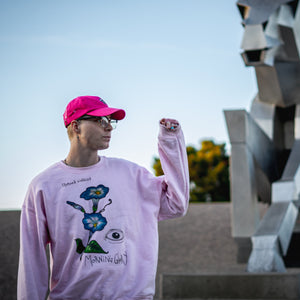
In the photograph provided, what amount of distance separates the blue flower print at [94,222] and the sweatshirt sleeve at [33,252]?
0.78ft

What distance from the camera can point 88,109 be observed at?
8.53ft

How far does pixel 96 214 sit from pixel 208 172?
2972cm

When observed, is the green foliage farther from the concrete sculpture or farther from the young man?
the young man

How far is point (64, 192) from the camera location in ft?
8.12

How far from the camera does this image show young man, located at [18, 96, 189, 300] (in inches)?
91.1

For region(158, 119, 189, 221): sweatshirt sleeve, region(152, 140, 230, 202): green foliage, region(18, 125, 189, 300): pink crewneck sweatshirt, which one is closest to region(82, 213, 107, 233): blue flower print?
region(18, 125, 189, 300): pink crewneck sweatshirt

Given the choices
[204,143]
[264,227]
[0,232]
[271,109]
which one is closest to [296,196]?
[264,227]

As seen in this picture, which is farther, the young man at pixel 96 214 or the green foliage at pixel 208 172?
the green foliage at pixel 208 172

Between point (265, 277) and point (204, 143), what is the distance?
29.4m

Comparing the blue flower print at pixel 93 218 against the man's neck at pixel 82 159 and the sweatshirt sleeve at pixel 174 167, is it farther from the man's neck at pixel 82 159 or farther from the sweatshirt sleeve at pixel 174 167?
the sweatshirt sleeve at pixel 174 167

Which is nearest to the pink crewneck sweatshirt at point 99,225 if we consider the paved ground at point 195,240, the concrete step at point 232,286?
the concrete step at point 232,286

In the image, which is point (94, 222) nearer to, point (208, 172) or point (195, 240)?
point (195, 240)

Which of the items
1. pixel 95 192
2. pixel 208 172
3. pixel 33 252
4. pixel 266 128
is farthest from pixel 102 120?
pixel 208 172

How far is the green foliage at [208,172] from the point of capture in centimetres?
3106
